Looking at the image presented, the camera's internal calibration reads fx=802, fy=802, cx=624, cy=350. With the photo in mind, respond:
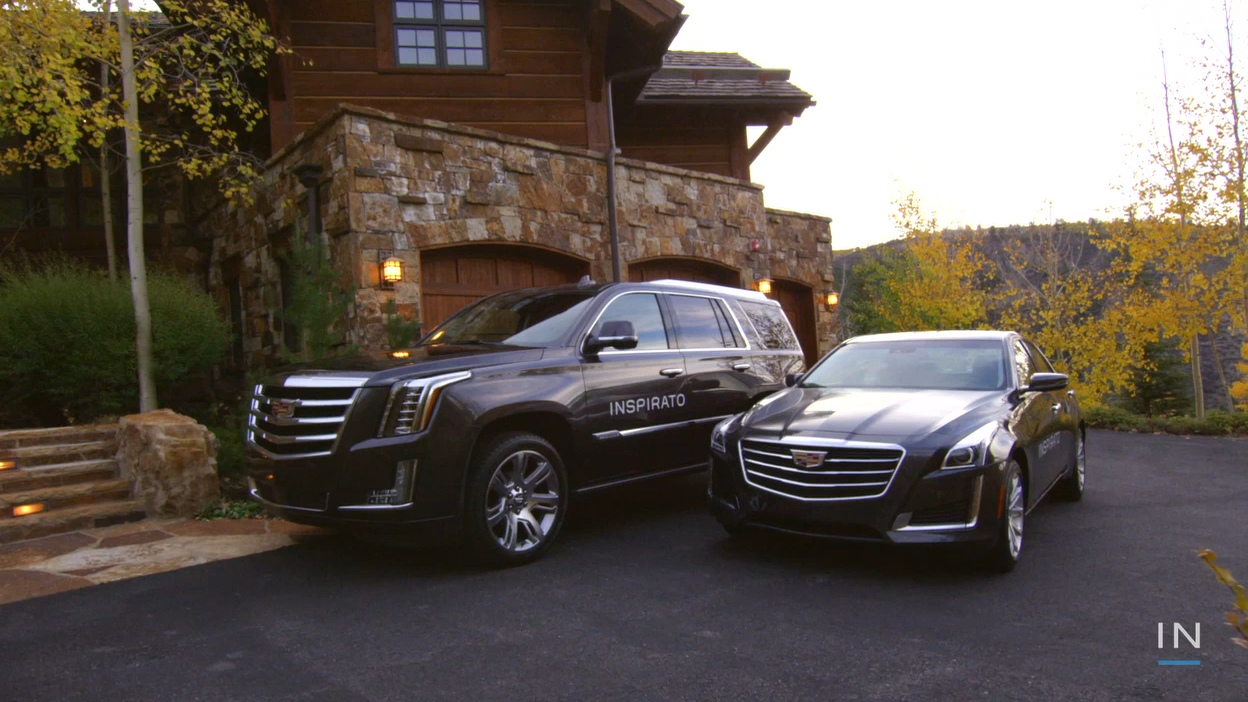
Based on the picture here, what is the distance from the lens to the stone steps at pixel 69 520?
5845 millimetres

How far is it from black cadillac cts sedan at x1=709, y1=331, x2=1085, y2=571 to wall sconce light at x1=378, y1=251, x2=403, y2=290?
5.25 metres

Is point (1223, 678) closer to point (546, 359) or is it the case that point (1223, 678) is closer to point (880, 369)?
point (880, 369)

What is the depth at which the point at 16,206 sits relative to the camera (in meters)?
13.0

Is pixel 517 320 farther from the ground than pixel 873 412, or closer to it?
farther from the ground

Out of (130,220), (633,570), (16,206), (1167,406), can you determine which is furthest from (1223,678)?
(1167,406)

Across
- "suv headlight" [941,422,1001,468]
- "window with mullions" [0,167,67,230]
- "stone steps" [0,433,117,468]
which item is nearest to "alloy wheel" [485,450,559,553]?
"suv headlight" [941,422,1001,468]

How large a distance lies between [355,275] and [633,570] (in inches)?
228

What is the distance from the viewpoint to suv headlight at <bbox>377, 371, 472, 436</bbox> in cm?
439

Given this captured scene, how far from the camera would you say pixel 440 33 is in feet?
38.2

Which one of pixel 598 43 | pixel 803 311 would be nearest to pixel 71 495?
pixel 598 43

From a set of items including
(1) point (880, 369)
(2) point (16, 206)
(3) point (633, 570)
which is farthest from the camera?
(2) point (16, 206)

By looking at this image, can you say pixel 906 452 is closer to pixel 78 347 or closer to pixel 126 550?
pixel 126 550

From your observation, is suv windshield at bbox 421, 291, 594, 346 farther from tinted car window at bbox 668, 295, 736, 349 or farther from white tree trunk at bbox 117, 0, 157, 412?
white tree trunk at bbox 117, 0, 157, 412

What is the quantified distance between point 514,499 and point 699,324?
7.98 ft
